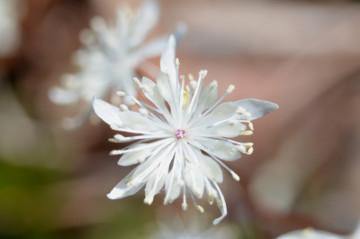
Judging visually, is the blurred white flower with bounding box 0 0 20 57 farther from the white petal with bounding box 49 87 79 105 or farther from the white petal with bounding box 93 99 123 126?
the white petal with bounding box 93 99 123 126

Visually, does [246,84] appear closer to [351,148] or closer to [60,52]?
[351,148]

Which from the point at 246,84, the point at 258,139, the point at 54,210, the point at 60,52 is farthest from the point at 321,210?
the point at 60,52

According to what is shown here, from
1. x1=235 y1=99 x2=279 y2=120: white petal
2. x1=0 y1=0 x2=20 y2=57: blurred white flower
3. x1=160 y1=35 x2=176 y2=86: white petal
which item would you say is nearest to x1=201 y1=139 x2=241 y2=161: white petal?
x1=235 y1=99 x2=279 y2=120: white petal

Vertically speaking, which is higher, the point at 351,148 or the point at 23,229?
the point at 23,229

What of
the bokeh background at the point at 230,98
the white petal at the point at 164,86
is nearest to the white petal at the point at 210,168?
the white petal at the point at 164,86

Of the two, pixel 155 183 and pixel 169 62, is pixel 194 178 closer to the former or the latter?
pixel 155 183

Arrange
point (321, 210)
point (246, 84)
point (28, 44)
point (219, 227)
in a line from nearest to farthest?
point (219, 227) → point (321, 210) → point (246, 84) → point (28, 44)

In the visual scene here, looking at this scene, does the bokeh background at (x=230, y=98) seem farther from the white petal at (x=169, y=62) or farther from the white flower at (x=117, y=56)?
the white petal at (x=169, y=62)
